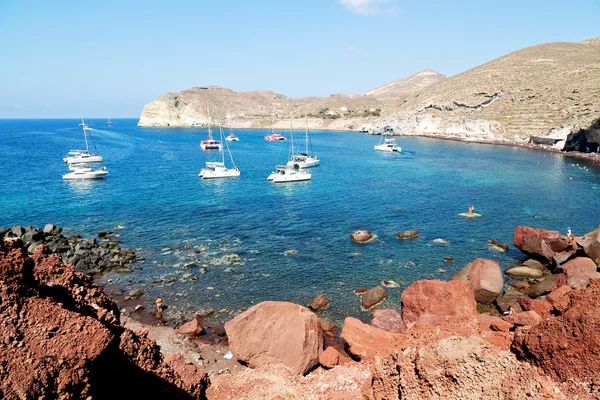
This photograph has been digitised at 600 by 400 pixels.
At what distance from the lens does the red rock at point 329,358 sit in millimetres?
17328

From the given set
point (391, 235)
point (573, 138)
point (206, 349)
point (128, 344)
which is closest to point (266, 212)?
point (391, 235)

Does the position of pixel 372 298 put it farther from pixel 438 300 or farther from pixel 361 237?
pixel 361 237

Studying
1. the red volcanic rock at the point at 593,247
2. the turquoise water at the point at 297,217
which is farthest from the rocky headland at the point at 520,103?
the red volcanic rock at the point at 593,247

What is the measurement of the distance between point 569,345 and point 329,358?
36.7 ft

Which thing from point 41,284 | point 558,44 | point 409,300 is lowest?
point 409,300

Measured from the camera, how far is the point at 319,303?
24344mm

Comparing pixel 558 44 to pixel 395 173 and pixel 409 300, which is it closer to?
pixel 395 173

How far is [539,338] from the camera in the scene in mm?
8656

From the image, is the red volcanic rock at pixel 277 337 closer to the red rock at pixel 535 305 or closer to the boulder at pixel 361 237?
the red rock at pixel 535 305

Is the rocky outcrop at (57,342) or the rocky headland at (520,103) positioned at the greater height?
the rocky headland at (520,103)

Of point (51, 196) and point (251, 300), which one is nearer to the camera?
point (251, 300)

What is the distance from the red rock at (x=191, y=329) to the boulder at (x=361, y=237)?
18755 millimetres

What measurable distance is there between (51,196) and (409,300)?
55464 millimetres

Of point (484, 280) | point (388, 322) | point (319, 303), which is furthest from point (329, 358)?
point (484, 280)
